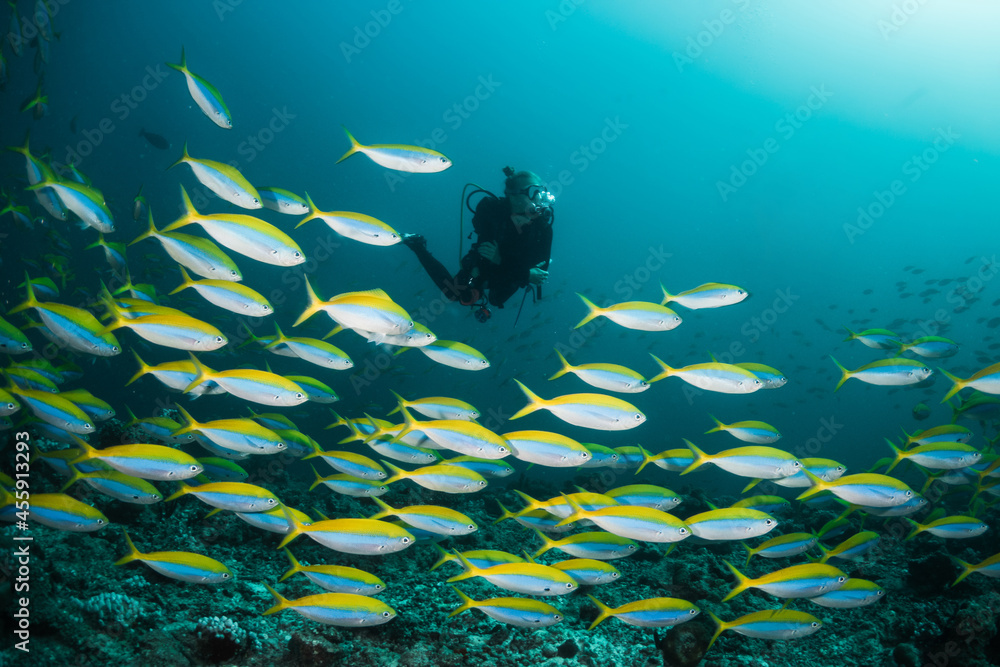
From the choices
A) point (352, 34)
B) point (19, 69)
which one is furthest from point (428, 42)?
point (19, 69)

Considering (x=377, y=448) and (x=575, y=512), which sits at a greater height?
(x=575, y=512)

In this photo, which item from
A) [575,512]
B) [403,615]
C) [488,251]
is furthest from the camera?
[488,251]

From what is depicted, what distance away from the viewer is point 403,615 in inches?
143

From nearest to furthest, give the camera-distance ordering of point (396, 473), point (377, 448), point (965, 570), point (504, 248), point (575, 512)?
point (575, 512) → point (396, 473) → point (377, 448) → point (965, 570) → point (504, 248)

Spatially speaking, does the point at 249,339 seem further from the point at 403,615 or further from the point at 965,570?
the point at 965,570

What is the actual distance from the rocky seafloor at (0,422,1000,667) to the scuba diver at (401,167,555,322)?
3711 mm

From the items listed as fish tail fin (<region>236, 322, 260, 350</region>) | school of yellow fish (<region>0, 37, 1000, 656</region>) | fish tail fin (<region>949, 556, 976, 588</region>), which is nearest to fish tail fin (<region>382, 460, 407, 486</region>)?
school of yellow fish (<region>0, 37, 1000, 656</region>)

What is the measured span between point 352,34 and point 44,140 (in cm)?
3487

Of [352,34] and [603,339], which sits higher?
[352,34]

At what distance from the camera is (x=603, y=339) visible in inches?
2352

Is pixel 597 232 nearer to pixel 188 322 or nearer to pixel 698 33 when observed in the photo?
pixel 698 33

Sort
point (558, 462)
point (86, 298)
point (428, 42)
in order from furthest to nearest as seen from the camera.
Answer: point (428, 42) < point (86, 298) < point (558, 462)

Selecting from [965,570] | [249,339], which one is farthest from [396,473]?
[965,570]

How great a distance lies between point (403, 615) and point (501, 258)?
5.05m
